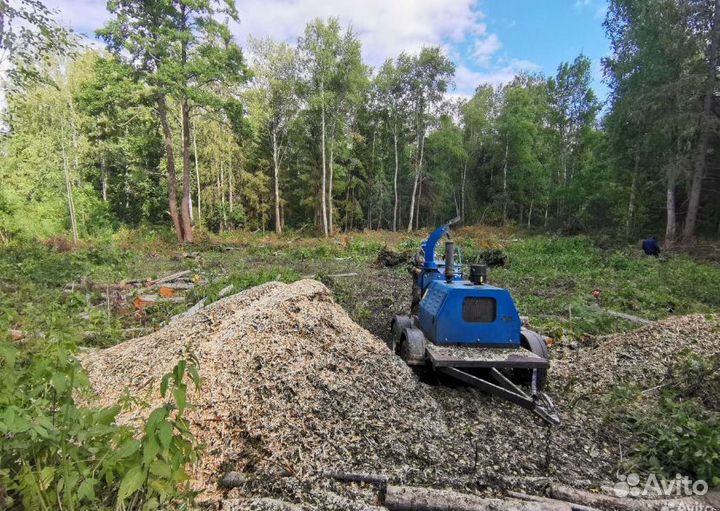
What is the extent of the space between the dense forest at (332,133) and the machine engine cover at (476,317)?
9114 millimetres

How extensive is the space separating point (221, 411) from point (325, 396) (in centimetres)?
91

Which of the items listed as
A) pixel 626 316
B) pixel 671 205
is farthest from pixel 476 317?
pixel 671 205

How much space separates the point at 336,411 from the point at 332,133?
1073 inches

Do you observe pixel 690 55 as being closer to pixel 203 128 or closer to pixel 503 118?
pixel 503 118

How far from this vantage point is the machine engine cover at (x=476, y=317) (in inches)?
182

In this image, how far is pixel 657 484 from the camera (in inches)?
121

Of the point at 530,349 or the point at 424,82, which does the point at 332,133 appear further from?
the point at 530,349

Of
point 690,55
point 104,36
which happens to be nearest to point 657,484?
point 690,55

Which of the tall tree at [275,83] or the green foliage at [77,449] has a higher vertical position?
the tall tree at [275,83]

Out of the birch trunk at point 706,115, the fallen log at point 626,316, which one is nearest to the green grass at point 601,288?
the fallen log at point 626,316

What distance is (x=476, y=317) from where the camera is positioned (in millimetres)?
4703

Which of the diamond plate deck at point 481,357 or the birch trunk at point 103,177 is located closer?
the diamond plate deck at point 481,357

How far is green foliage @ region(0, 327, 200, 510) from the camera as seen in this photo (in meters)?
1.79

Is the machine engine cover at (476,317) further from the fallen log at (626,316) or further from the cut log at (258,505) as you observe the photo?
the fallen log at (626,316)
